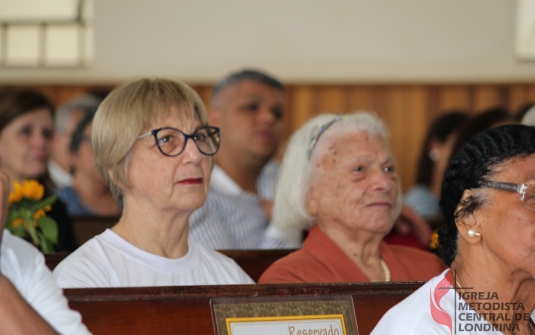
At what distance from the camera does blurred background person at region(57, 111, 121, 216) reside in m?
5.15

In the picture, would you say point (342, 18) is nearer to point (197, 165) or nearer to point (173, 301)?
point (197, 165)

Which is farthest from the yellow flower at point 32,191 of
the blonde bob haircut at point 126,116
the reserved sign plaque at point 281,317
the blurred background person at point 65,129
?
the blurred background person at point 65,129

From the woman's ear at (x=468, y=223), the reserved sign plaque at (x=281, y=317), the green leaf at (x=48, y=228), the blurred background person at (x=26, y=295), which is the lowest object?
the reserved sign plaque at (x=281, y=317)

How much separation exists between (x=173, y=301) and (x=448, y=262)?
0.75m

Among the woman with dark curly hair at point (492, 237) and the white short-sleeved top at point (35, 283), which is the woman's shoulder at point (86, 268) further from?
the woman with dark curly hair at point (492, 237)

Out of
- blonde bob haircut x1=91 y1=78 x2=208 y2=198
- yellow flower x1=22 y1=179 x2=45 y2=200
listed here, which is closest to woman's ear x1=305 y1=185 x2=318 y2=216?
blonde bob haircut x1=91 y1=78 x2=208 y2=198

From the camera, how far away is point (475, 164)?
203cm

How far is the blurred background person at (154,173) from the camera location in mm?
2402

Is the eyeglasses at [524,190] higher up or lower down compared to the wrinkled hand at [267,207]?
higher up

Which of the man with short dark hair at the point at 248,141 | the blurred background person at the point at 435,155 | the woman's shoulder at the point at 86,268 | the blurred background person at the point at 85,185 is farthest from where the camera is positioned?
the blurred background person at the point at 435,155

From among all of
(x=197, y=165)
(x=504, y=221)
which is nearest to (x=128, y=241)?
(x=197, y=165)

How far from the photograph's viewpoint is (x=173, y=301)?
6.61 ft

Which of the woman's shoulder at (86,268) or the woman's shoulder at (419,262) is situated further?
the woman's shoulder at (419,262)

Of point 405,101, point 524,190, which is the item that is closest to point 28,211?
point 524,190
